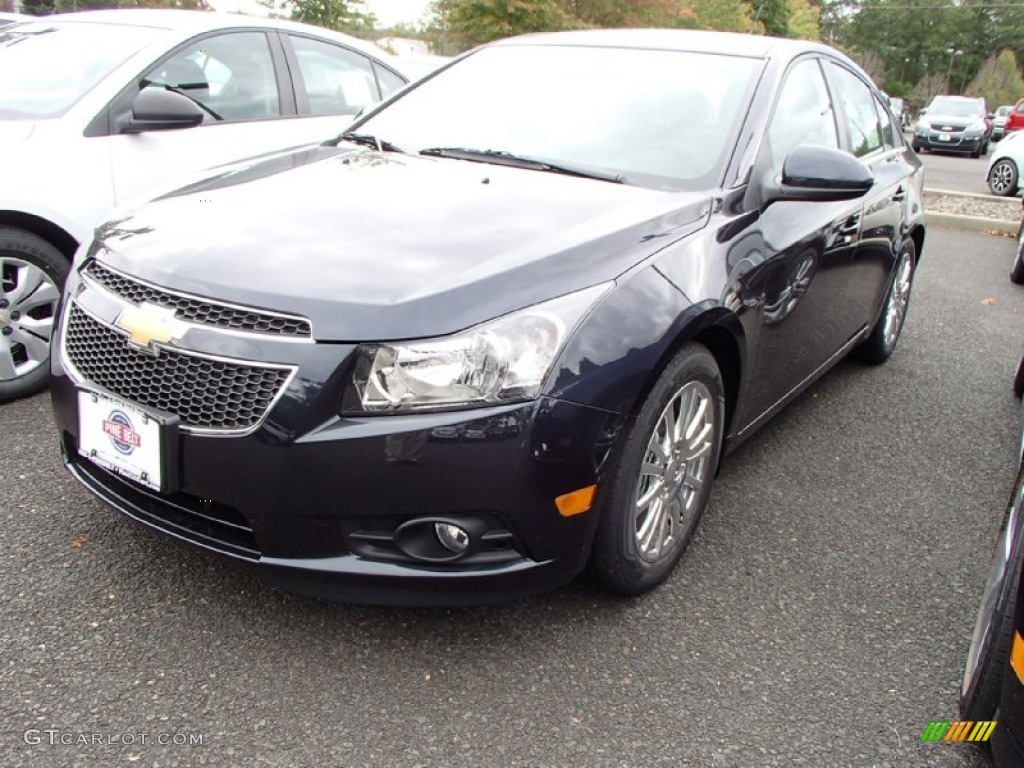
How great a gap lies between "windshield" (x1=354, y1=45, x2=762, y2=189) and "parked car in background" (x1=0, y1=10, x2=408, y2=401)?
1225 millimetres

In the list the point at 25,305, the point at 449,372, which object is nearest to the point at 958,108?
the point at 25,305

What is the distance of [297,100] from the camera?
488 cm

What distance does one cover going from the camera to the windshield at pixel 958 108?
25250mm

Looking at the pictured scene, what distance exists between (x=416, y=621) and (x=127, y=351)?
1.03m

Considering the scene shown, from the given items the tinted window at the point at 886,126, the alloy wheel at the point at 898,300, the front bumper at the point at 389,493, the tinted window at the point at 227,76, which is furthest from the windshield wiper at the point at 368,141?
the alloy wheel at the point at 898,300

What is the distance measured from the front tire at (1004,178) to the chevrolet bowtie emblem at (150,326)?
13.4m

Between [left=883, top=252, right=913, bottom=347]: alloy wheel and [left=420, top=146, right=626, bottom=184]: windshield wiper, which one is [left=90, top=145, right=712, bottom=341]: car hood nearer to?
[left=420, top=146, right=626, bottom=184]: windshield wiper

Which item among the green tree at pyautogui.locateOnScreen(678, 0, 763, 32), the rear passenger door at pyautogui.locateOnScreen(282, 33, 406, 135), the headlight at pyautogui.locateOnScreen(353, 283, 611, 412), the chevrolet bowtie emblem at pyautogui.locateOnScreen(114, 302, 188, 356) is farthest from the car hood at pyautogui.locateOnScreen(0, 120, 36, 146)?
the green tree at pyautogui.locateOnScreen(678, 0, 763, 32)

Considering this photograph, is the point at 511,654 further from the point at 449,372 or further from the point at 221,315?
the point at 221,315

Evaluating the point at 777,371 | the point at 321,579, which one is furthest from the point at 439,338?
the point at 777,371

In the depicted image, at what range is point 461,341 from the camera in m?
1.96

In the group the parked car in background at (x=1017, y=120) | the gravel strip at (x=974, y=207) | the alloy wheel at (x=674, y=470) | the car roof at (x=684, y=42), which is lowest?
the parked car in background at (x=1017, y=120)

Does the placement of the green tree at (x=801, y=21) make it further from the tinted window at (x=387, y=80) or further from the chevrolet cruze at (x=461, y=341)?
the chevrolet cruze at (x=461, y=341)

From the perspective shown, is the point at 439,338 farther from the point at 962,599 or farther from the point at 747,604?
the point at 962,599
